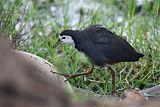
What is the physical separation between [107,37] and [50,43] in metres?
1.61

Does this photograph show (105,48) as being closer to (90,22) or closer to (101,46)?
(101,46)

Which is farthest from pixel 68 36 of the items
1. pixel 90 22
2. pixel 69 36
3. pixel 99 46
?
pixel 90 22

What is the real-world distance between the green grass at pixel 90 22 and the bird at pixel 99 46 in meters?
0.13

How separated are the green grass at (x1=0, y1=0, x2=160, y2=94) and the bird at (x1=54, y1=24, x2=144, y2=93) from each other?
0.13 metres

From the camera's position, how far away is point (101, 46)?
5168 millimetres

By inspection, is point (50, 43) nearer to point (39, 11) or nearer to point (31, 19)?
point (31, 19)

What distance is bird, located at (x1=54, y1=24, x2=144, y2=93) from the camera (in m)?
5.09

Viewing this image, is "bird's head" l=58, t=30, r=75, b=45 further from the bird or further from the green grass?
the green grass

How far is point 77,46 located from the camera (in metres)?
5.16

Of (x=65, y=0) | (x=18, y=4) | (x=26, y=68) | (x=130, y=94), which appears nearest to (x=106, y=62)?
(x=130, y=94)

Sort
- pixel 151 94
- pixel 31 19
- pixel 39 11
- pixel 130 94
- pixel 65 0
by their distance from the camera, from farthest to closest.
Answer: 1. pixel 65 0
2. pixel 39 11
3. pixel 31 19
4. pixel 151 94
5. pixel 130 94

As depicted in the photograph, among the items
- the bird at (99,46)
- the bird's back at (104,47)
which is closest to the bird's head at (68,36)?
the bird at (99,46)

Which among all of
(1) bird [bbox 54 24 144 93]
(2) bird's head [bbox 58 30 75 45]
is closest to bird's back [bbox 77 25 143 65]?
(1) bird [bbox 54 24 144 93]

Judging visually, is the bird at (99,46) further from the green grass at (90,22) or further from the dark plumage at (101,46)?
the green grass at (90,22)
